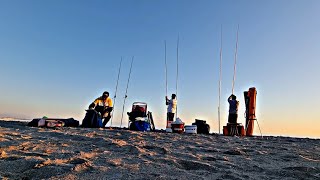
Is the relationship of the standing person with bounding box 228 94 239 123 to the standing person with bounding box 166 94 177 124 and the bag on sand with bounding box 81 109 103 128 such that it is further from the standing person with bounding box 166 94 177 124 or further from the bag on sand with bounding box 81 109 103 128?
the bag on sand with bounding box 81 109 103 128

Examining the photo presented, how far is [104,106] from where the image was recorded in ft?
33.5

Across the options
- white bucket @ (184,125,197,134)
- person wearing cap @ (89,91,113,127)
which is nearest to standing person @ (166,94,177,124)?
white bucket @ (184,125,197,134)

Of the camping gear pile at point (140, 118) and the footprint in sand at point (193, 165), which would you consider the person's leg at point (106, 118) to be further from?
the footprint in sand at point (193, 165)

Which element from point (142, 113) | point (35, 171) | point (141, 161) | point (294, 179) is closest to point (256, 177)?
point (294, 179)

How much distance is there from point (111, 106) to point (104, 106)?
41 centimetres

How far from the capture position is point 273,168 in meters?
2.98

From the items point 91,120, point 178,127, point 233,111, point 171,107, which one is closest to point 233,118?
point 233,111

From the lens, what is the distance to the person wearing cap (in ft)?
33.1

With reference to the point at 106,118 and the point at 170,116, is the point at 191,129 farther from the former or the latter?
the point at 106,118

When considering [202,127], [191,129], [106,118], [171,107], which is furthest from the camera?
[171,107]

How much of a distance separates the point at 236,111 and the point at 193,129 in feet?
6.16

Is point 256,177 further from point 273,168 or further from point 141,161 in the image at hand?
point 141,161

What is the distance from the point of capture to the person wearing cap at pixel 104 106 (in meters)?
10.1

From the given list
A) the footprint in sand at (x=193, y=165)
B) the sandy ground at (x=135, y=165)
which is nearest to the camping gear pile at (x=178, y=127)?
the sandy ground at (x=135, y=165)
